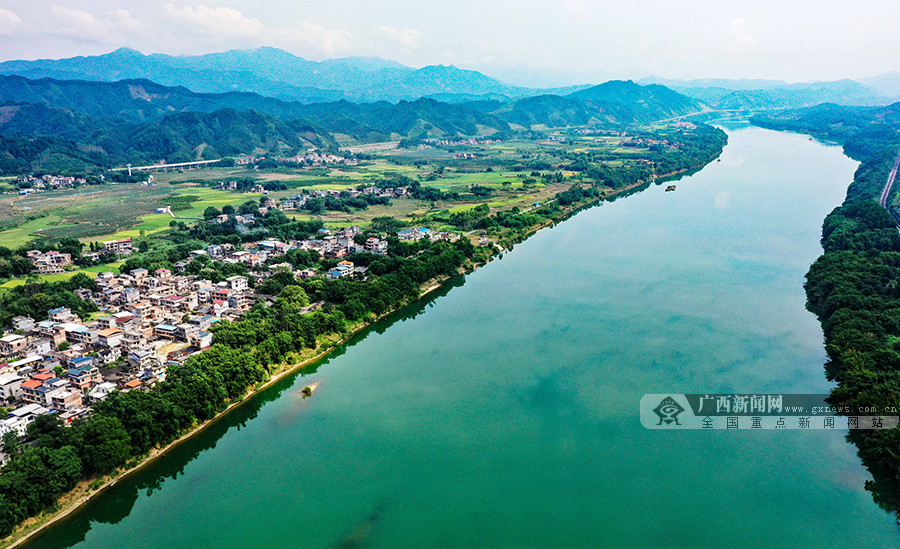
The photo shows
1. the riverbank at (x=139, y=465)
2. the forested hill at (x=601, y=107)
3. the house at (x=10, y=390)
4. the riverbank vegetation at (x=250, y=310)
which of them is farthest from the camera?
the forested hill at (x=601, y=107)

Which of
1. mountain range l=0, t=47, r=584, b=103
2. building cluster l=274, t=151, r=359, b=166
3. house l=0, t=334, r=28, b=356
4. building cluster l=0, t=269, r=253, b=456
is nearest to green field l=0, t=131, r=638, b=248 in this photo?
A: building cluster l=274, t=151, r=359, b=166

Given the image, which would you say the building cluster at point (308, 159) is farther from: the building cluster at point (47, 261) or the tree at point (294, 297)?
the tree at point (294, 297)

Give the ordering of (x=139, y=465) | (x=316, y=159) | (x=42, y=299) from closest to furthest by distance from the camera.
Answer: (x=139, y=465) → (x=42, y=299) → (x=316, y=159)

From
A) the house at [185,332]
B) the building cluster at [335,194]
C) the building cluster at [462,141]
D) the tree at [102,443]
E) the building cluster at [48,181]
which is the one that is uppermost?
the building cluster at [462,141]

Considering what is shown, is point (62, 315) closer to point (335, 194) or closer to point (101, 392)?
point (101, 392)

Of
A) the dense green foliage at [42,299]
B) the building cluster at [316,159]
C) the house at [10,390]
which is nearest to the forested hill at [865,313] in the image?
the house at [10,390]

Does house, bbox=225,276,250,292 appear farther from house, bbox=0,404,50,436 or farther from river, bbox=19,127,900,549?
house, bbox=0,404,50,436

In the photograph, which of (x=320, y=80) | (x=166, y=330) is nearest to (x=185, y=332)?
(x=166, y=330)
